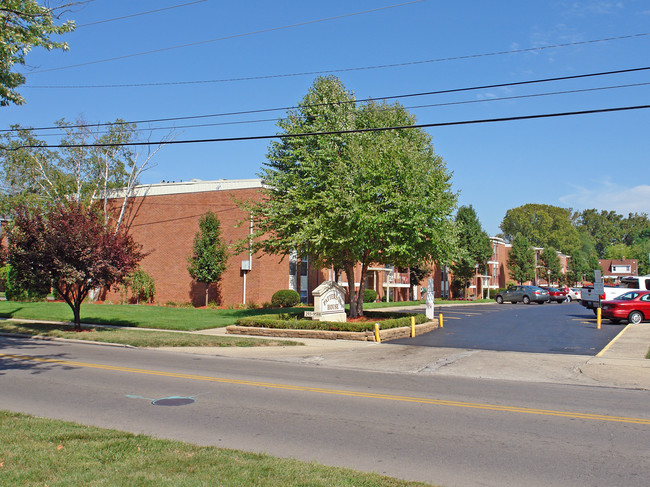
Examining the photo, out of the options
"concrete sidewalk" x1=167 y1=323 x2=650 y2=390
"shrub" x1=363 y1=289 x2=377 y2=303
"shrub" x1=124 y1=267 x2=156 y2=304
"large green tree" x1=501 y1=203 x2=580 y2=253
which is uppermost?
"large green tree" x1=501 y1=203 x2=580 y2=253

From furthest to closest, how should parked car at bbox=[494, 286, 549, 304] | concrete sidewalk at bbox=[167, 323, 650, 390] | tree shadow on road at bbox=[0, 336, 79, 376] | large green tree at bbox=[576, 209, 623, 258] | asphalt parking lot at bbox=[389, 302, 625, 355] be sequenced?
large green tree at bbox=[576, 209, 623, 258] → parked car at bbox=[494, 286, 549, 304] → asphalt parking lot at bbox=[389, 302, 625, 355] → concrete sidewalk at bbox=[167, 323, 650, 390] → tree shadow on road at bbox=[0, 336, 79, 376]

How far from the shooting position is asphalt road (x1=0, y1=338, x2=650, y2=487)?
6000 millimetres

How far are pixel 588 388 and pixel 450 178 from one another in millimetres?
14001

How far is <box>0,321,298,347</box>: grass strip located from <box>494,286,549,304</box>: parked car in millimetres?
35713

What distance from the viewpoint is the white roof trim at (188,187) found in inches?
1367

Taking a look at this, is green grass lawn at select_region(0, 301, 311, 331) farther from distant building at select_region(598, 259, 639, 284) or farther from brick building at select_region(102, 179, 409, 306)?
distant building at select_region(598, 259, 639, 284)

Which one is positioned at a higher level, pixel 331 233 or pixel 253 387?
pixel 331 233

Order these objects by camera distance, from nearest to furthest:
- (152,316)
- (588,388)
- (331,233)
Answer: (588,388), (331,233), (152,316)

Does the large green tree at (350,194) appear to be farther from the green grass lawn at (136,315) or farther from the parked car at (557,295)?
the parked car at (557,295)

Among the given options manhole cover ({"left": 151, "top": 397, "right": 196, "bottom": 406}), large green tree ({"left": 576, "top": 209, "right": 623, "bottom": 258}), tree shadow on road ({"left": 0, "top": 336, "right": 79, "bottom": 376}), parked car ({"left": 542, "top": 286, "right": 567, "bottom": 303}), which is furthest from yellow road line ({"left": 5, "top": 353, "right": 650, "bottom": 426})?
large green tree ({"left": 576, "top": 209, "right": 623, "bottom": 258})

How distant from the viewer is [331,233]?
814 inches

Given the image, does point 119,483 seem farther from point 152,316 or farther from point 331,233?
point 152,316

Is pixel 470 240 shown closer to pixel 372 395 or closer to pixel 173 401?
pixel 372 395

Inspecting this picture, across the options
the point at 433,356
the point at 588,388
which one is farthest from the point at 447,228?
the point at 588,388
